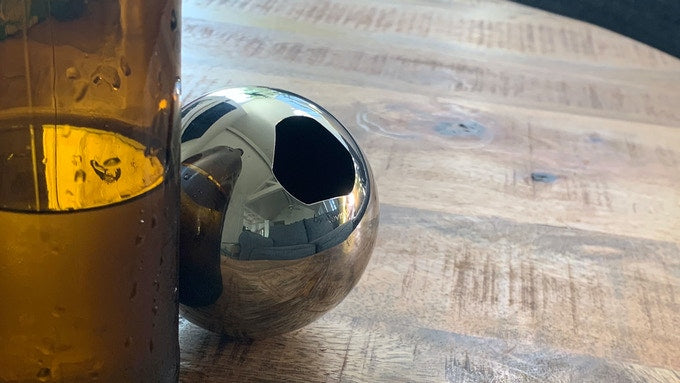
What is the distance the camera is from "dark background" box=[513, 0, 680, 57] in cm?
133

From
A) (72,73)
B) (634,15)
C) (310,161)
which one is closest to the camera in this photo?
(72,73)

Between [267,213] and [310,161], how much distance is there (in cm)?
5

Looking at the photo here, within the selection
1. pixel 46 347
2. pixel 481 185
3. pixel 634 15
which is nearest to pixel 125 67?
pixel 46 347

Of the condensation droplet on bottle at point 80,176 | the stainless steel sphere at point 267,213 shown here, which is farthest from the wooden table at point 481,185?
the condensation droplet on bottle at point 80,176

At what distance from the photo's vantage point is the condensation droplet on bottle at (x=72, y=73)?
35cm

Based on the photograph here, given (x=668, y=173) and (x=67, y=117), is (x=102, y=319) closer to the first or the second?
(x=67, y=117)

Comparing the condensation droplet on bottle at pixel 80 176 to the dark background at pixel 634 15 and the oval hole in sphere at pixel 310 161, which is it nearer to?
the oval hole in sphere at pixel 310 161

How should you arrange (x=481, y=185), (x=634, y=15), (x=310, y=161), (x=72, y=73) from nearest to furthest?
(x=72, y=73) → (x=310, y=161) → (x=481, y=185) → (x=634, y=15)

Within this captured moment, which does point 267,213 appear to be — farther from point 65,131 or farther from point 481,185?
point 481,185

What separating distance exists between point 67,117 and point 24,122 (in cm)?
2

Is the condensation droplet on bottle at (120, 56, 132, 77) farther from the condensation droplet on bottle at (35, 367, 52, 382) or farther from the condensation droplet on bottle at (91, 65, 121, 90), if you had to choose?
the condensation droplet on bottle at (35, 367, 52, 382)

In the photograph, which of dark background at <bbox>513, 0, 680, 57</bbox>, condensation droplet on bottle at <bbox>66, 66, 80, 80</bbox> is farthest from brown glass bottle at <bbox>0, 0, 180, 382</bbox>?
dark background at <bbox>513, 0, 680, 57</bbox>

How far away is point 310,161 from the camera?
49 centimetres

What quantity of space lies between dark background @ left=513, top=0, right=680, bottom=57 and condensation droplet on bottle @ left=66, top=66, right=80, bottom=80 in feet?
3.54
